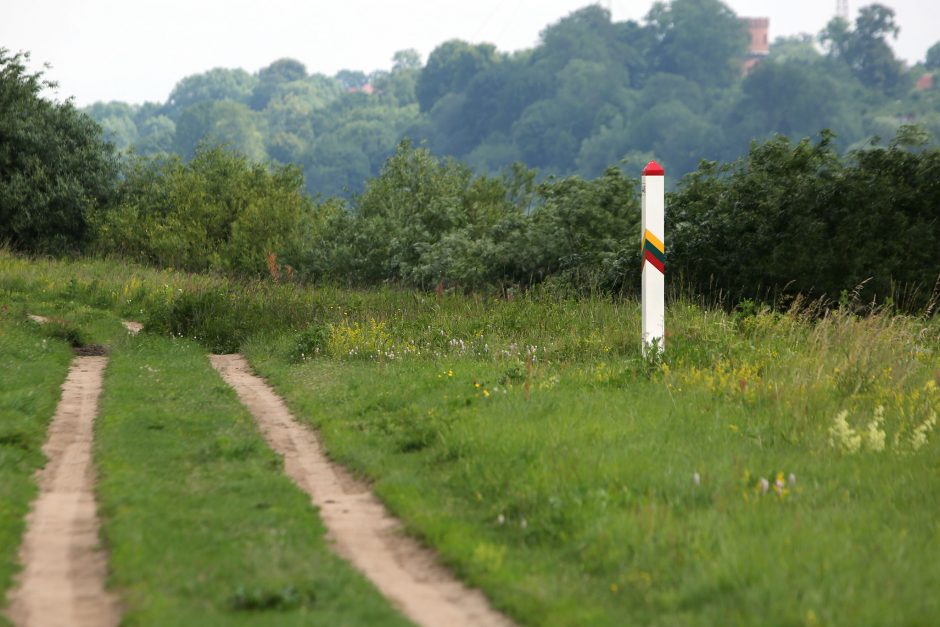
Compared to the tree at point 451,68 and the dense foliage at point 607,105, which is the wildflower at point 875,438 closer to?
the dense foliage at point 607,105

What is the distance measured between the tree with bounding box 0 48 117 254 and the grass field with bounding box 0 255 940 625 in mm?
26115

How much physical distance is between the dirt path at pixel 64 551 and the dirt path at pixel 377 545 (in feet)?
5.08

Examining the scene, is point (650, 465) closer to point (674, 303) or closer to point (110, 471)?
point (110, 471)

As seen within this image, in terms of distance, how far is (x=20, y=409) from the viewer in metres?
11.3

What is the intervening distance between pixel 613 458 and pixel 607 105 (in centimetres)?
13435

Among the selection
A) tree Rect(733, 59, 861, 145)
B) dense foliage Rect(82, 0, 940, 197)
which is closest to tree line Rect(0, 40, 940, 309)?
dense foliage Rect(82, 0, 940, 197)

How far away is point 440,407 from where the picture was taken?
10703 mm

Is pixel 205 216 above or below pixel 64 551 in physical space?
above

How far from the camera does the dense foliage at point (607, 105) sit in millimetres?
129250

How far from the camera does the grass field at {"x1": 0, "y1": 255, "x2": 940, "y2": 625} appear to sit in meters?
5.89

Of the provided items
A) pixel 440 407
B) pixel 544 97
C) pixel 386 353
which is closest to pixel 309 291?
pixel 386 353

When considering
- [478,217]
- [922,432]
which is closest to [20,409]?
[922,432]

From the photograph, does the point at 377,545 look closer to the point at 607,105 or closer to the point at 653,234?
the point at 653,234

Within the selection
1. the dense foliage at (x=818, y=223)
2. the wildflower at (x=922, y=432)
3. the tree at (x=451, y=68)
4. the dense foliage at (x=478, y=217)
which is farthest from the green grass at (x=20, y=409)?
the tree at (x=451, y=68)
